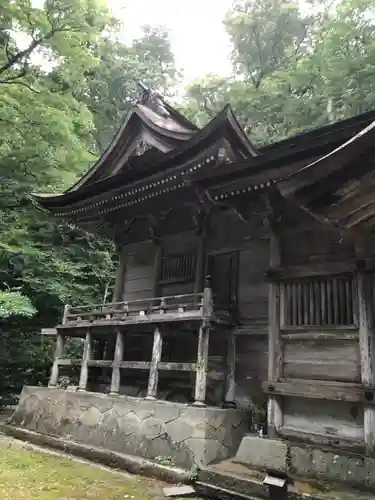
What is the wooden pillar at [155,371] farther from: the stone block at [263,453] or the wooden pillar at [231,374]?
the stone block at [263,453]

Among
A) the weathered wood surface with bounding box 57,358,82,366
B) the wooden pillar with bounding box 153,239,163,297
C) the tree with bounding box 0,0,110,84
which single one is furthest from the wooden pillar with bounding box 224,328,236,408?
the tree with bounding box 0,0,110,84

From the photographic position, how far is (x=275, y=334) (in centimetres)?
698

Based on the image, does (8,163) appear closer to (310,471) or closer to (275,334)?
(275,334)

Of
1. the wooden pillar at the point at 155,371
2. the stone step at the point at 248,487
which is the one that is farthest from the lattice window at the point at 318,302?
the wooden pillar at the point at 155,371

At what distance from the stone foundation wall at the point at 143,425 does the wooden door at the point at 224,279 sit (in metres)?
2.24

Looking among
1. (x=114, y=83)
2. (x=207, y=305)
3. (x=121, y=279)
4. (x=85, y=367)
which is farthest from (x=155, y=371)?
(x=114, y=83)

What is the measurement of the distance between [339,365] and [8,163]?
12596mm

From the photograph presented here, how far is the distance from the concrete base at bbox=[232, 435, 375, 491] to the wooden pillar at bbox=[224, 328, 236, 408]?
55.7 inches

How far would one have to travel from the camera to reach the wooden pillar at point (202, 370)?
7167 millimetres

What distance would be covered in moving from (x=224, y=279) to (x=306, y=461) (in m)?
4.00

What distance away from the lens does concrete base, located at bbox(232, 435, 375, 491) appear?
555cm

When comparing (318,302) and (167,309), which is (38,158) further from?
(318,302)

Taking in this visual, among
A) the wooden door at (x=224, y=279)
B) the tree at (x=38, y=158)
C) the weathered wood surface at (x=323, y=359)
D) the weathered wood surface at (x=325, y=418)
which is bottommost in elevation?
the weathered wood surface at (x=325, y=418)

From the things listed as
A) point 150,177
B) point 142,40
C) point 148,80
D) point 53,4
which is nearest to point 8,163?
point 53,4
